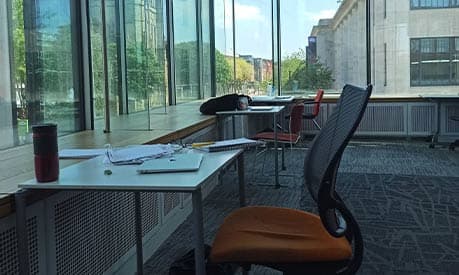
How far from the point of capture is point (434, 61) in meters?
9.10

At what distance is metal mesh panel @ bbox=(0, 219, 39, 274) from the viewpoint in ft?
6.16

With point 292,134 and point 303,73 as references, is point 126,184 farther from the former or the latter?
point 303,73

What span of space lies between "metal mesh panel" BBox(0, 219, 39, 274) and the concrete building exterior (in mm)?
7847

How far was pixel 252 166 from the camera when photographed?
6422 millimetres

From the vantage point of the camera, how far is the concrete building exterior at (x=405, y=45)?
8.96 m

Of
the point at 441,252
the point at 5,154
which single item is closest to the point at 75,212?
the point at 5,154

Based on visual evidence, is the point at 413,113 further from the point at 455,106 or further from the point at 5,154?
the point at 5,154

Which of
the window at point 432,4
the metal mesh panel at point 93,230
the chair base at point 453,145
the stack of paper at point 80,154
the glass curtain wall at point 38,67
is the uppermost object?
the window at point 432,4

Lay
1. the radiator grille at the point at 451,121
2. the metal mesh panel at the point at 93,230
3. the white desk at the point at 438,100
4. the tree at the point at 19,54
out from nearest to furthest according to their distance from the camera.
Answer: the metal mesh panel at the point at 93,230 → the tree at the point at 19,54 → the white desk at the point at 438,100 → the radiator grille at the point at 451,121

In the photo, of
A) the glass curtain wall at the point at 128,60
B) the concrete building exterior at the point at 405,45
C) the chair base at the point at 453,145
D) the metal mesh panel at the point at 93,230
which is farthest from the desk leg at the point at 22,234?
the concrete building exterior at the point at 405,45

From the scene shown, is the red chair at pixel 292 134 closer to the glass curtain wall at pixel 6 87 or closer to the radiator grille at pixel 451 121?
the glass curtain wall at pixel 6 87

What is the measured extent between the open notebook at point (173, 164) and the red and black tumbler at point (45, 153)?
0.30 meters

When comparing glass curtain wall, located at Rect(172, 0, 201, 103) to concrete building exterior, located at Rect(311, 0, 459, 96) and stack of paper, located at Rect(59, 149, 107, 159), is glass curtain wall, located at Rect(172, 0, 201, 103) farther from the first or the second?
stack of paper, located at Rect(59, 149, 107, 159)

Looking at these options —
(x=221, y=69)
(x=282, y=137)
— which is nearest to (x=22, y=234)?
(x=282, y=137)
